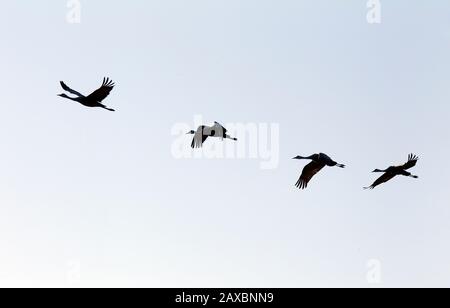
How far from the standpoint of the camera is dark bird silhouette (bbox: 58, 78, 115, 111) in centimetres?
2545

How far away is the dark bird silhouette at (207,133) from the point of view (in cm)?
2892

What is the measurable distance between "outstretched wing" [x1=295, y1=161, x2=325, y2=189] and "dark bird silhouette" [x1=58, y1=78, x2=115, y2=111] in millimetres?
7543

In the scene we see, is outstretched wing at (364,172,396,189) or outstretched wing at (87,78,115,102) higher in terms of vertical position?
outstretched wing at (87,78,115,102)

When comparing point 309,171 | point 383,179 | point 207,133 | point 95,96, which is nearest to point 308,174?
point 309,171

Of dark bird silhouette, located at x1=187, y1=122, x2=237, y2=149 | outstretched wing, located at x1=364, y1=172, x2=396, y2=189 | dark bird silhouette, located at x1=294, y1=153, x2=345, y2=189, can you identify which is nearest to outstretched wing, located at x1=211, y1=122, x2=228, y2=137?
dark bird silhouette, located at x1=187, y1=122, x2=237, y2=149

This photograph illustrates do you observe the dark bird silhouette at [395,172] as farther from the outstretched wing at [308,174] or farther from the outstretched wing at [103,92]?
the outstretched wing at [103,92]

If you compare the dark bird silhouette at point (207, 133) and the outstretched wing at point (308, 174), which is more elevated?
the dark bird silhouette at point (207, 133)

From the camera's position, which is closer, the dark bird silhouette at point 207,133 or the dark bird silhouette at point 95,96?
the dark bird silhouette at point 95,96

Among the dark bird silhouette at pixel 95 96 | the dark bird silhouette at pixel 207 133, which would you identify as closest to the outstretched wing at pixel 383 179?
the dark bird silhouette at pixel 207 133

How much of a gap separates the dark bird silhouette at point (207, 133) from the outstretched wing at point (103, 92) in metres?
4.55

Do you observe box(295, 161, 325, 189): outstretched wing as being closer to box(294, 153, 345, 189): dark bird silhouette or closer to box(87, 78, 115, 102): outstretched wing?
box(294, 153, 345, 189): dark bird silhouette
